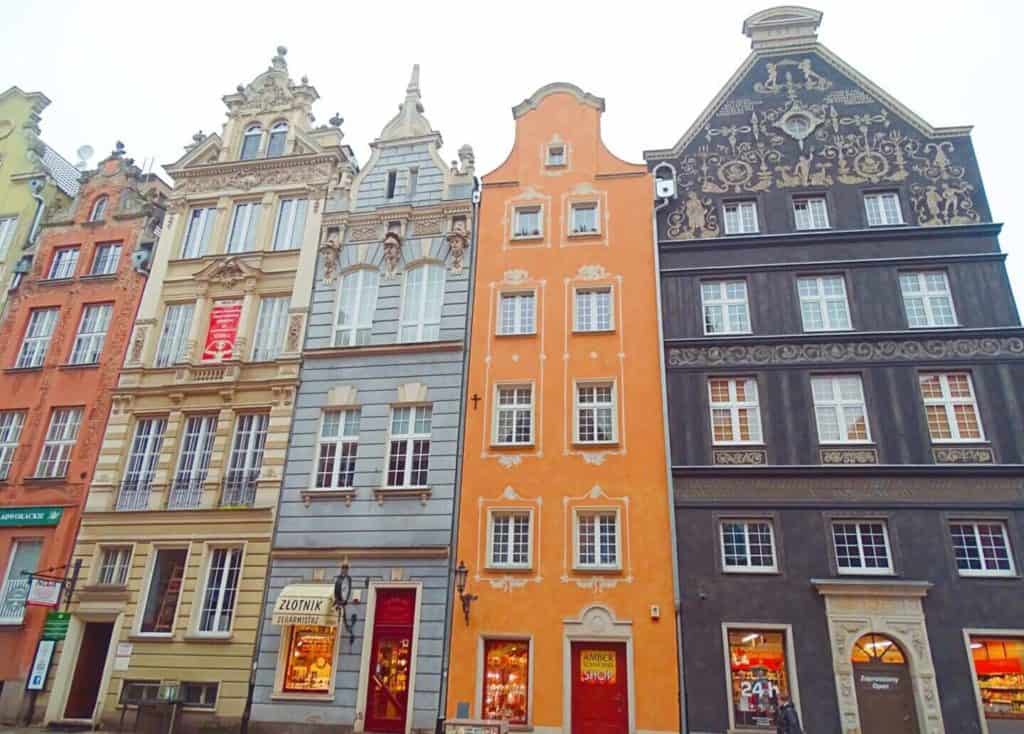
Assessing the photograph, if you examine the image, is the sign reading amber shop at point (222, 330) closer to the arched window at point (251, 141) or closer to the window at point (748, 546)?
the arched window at point (251, 141)

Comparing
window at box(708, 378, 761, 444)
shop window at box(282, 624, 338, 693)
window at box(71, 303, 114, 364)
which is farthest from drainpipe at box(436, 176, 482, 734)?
window at box(71, 303, 114, 364)

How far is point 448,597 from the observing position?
1884cm

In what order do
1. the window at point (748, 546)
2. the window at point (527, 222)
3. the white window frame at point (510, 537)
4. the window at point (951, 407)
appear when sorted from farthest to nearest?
the window at point (527, 222), the white window frame at point (510, 537), the window at point (951, 407), the window at point (748, 546)

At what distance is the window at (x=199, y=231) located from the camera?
25.9 meters

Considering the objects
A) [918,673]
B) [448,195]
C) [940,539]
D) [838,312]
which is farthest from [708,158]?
[918,673]

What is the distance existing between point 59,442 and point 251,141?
43.4 ft

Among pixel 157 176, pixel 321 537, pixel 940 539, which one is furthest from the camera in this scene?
pixel 157 176

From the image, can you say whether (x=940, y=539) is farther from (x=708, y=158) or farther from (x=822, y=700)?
(x=708, y=158)

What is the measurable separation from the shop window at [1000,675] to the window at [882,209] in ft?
38.8

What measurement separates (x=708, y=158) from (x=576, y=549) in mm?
13425

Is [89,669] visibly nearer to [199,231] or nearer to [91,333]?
[91,333]

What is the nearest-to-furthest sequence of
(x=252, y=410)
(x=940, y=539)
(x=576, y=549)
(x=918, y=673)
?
1. (x=918, y=673)
2. (x=940, y=539)
3. (x=576, y=549)
4. (x=252, y=410)

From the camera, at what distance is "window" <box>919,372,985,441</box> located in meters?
18.2

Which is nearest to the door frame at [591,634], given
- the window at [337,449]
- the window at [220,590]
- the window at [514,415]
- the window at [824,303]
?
the window at [514,415]
